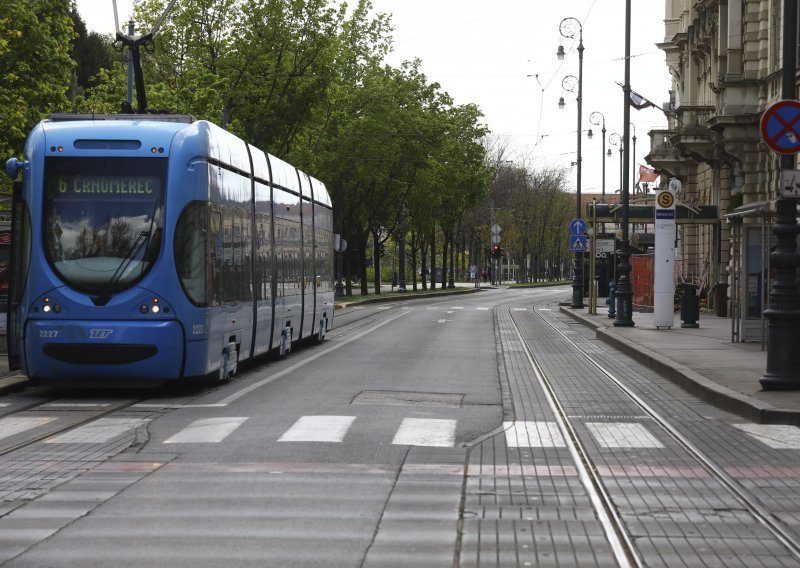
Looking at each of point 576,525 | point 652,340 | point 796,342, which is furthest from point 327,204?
point 576,525

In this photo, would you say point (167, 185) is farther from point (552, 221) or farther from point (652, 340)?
point (552, 221)

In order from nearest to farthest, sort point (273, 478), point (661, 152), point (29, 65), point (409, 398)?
1. point (273, 478)
2. point (409, 398)
3. point (29, 65)
4. point (661, 152)

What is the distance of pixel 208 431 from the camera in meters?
12.0

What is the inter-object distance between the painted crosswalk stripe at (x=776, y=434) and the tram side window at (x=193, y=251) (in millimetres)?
6274

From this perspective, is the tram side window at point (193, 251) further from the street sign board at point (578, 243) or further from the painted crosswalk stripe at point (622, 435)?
the street sign board at point (578, 243)

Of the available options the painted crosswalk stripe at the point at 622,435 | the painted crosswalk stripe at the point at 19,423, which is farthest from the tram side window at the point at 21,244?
the painted crosswalk stripe at the point at 622,435

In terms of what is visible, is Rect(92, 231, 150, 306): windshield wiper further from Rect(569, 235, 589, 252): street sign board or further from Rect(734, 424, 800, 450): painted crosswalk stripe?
Rect(569, 235, 589, 252): street sign board

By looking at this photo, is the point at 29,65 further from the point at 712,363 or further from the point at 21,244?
the point at 712,363

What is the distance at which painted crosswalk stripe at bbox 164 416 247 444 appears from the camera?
37.3 feet

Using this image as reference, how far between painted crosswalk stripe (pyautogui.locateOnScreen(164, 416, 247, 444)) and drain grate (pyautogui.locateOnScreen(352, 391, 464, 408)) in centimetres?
218

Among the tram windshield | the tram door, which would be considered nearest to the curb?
the tram door

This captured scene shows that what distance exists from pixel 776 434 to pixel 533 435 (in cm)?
229

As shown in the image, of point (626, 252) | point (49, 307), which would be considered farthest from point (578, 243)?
point (49, 307)

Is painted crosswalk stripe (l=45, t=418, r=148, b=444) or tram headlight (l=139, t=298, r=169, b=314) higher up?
tram headlight (l=139, t=298, r=169, b=314)
